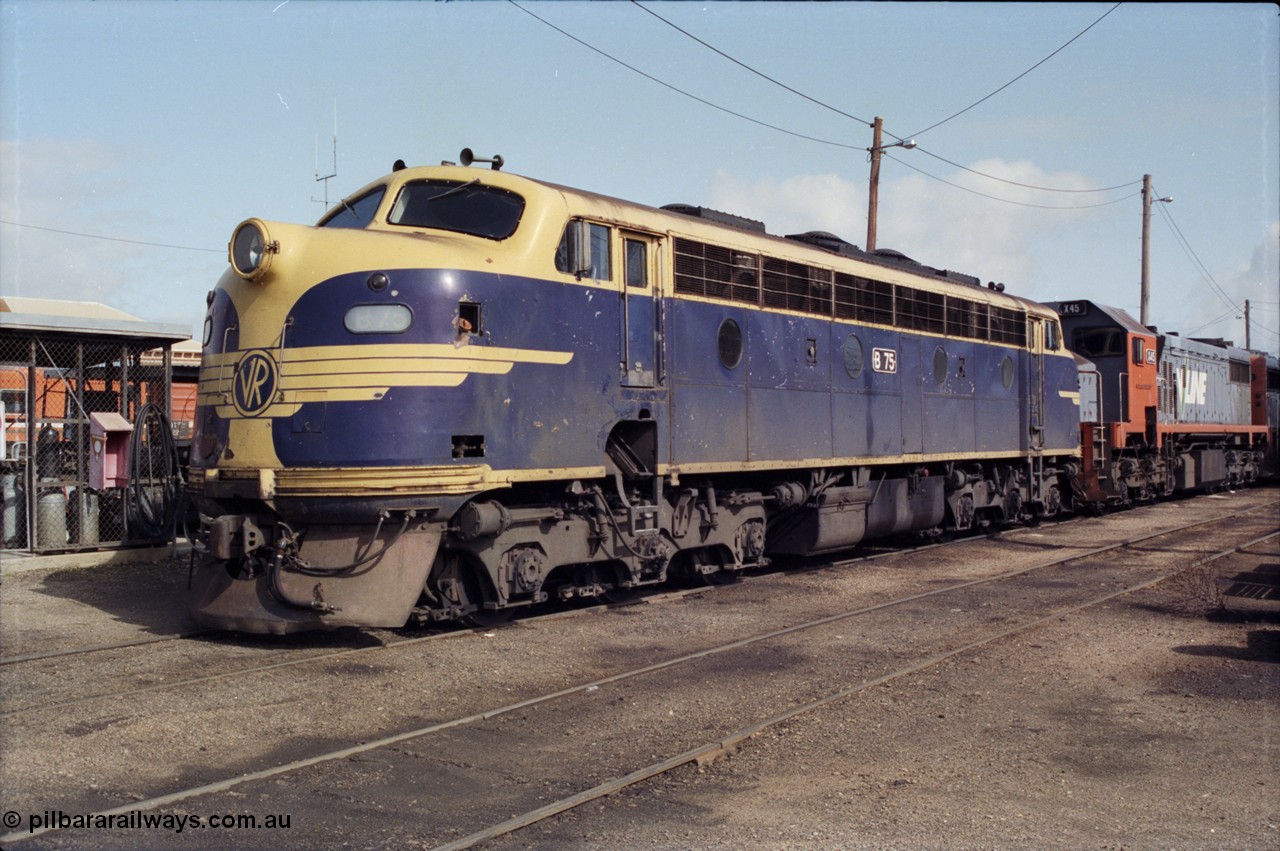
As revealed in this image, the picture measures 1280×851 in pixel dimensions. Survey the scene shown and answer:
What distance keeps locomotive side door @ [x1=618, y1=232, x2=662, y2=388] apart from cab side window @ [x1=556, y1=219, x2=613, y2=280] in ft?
0.84

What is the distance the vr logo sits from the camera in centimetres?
881

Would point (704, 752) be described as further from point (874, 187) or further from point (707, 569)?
point (874, 187)

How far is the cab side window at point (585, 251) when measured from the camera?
9852mm

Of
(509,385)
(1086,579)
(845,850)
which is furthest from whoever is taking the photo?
(1086,579)

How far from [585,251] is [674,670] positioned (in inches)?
155

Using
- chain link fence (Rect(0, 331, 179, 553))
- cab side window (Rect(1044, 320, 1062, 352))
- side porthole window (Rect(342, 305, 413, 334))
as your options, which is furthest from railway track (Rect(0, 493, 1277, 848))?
cab side window (Rect(1044, 320, 1062, 352))

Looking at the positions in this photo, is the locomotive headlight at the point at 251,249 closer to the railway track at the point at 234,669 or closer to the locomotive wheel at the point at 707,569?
the railway track at the point at 234,669

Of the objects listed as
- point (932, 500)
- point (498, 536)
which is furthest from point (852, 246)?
point (498, 536)

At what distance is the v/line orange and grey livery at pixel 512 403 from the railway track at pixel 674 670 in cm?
107

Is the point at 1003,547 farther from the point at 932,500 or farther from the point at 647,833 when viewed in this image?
the point at 647,833

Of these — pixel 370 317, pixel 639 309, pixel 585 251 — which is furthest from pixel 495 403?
pixel 639 309

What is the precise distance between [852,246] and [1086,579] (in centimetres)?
536

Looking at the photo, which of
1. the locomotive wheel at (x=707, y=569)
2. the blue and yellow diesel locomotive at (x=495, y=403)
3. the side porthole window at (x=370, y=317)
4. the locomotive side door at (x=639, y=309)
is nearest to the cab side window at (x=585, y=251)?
the blue and yellow diesel locomotive at (x=495, y=403)

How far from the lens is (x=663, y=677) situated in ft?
27.2
